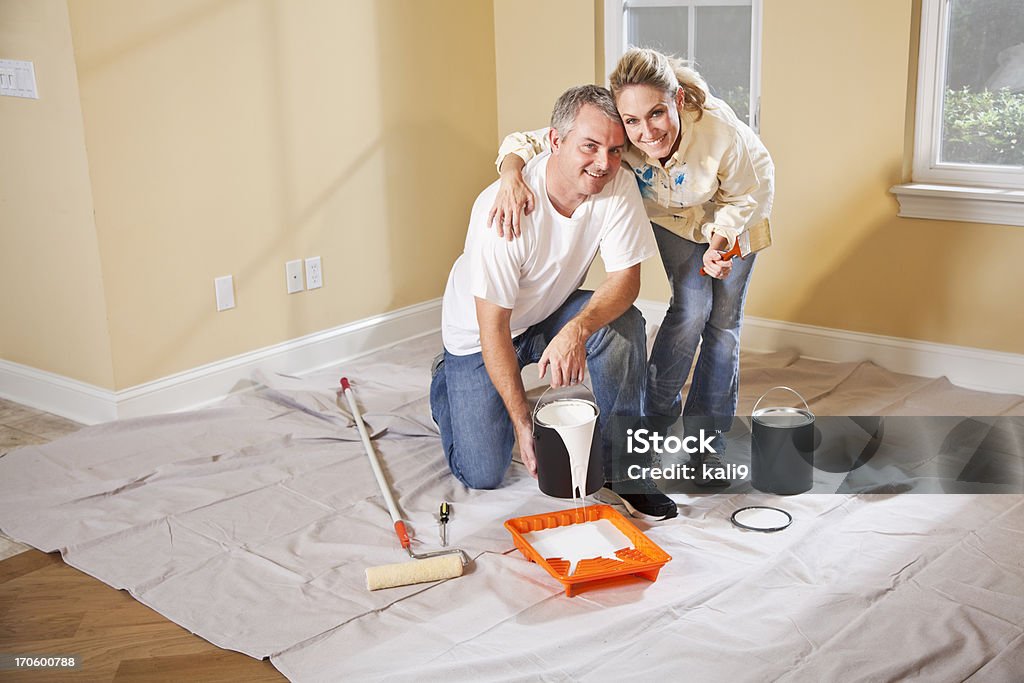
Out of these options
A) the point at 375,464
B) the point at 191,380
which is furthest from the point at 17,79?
the point at 375,464

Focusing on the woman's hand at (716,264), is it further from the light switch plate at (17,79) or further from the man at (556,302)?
the light switch plate at (17,79)

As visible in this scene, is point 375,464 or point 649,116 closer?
point 649,116

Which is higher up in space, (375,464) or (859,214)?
(859,214)

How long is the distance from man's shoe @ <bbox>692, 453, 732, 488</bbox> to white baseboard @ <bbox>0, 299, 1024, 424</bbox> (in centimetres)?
112

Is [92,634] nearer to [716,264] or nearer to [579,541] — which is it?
[579,541]

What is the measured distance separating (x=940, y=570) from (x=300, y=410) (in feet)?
6.54

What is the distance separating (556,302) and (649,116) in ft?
1.93

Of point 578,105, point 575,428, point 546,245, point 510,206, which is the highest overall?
point 578,105

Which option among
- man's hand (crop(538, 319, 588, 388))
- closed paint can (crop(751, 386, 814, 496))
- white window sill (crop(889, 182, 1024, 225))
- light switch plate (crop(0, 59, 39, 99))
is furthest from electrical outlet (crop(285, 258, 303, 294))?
white window sill (crop(889, 182, 1024, 225))

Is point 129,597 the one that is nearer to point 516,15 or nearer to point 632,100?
point 632,100

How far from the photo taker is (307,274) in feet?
12.6

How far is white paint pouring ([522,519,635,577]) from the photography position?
91.8 inches

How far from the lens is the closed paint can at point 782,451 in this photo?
8.59 feet

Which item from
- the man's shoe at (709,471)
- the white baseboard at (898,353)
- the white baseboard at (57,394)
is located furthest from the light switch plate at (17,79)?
the white baseboard at (898,353)
